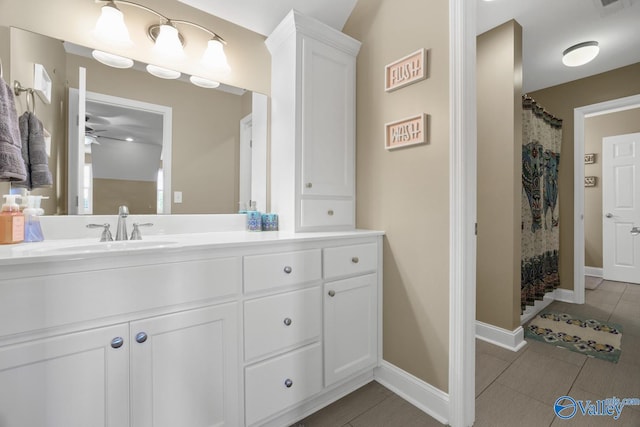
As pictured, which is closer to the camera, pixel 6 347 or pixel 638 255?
pixel 6 347

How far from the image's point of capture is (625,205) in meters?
3.91

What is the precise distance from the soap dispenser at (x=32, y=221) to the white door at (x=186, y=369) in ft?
2.22

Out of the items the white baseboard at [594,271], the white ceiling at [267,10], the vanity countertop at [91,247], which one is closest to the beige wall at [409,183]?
the white ceiling at [267,10]

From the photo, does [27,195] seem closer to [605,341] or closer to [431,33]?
[431,33]

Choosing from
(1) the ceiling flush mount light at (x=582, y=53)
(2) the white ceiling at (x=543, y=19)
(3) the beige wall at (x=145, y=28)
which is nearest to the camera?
(3) the beige wall at (x=145, y=28)

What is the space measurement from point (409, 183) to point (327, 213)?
54 centimetres

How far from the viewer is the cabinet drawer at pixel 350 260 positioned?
1.52 metres

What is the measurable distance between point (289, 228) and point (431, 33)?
134 centimetres

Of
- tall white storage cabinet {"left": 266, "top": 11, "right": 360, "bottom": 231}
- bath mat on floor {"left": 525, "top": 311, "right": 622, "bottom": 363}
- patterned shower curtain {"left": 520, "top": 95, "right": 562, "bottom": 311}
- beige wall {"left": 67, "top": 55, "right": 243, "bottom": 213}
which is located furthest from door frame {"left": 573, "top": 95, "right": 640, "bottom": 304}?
beige wall {"left": 67, "top": 55, "right": 243, "bottom": 213}

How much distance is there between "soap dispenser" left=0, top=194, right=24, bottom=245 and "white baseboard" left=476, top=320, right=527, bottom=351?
2902 mm

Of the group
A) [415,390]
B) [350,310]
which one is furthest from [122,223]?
[415,390]

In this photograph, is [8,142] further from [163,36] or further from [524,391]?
[524,391]

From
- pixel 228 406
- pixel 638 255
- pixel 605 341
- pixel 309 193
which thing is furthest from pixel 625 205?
pixel 228 406

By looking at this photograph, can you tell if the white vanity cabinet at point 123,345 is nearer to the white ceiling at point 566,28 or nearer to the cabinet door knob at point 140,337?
the cabinet door knob at point 140,337
